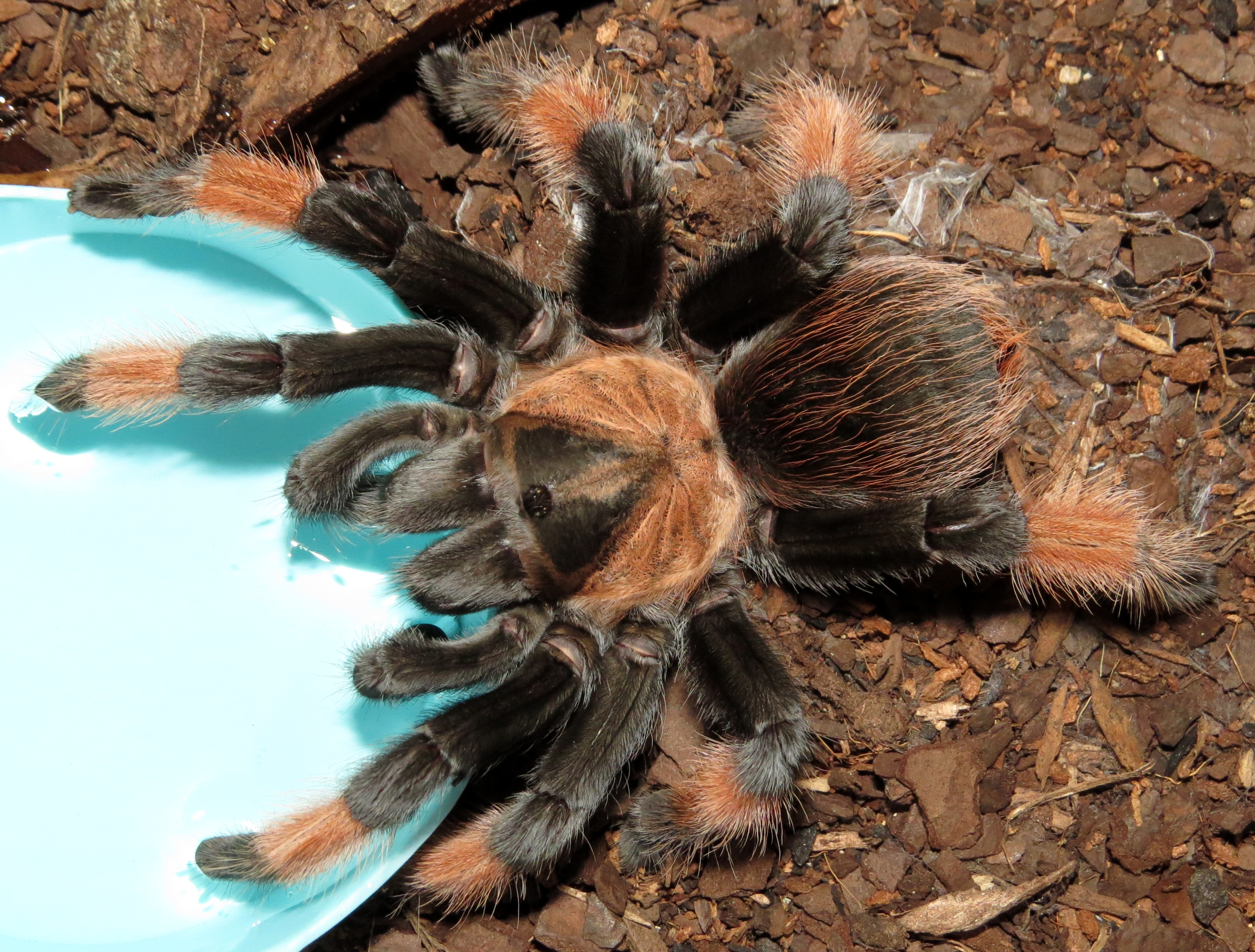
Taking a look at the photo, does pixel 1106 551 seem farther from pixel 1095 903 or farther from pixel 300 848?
pixel 300 848

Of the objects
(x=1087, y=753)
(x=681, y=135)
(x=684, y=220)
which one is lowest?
(x=1087, y=753)

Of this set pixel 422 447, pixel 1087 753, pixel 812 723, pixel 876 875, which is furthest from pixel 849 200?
pixel 876 875

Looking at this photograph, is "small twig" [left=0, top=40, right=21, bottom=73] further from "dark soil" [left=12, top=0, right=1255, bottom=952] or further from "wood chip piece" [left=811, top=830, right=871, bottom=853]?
"wood chip piece" [left=811, top=830, right=871, bottom=853]

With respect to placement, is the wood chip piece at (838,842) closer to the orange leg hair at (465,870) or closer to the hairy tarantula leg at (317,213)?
the orange leg hair at (465,870)

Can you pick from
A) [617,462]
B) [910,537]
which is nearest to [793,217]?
[617,462]

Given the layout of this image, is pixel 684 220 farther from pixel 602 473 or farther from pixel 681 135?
pixel 602 473

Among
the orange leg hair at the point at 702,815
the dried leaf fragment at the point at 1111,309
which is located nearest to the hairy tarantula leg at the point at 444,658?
the orange leg hair at the point at 702,815
